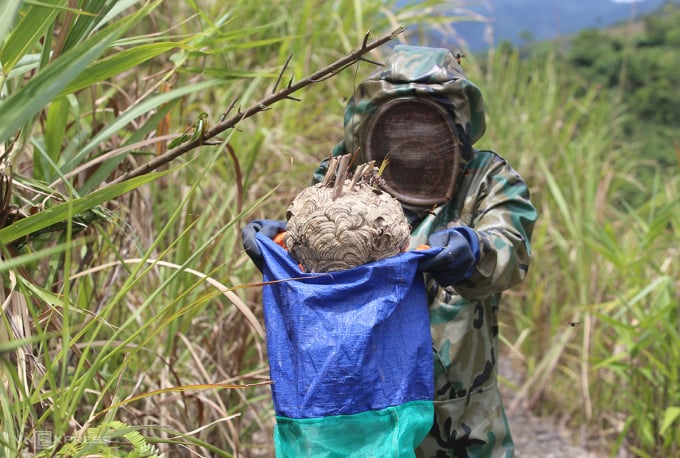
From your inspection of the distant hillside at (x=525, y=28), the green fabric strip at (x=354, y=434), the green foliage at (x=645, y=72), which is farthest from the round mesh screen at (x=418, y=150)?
the green foliage at (x=645, y=72)

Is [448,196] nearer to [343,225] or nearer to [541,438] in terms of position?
[343,225]

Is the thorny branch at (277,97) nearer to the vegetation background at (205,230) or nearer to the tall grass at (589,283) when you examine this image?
the vegetation background at (205,230)

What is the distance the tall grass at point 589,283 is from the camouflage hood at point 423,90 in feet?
5.56

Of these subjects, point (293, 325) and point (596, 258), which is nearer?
point (293, 325)

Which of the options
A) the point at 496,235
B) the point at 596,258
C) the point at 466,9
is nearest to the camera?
the point at 496,235

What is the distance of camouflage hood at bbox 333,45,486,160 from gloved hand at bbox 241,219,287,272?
40cm

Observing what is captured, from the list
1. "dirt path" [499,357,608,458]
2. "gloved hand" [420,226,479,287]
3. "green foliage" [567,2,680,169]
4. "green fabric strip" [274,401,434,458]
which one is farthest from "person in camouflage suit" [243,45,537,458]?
"green foliage" [567,2,680,169]

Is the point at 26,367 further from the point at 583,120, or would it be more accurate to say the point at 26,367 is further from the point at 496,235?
the point at 583,120

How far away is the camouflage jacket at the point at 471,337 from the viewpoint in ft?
7.91

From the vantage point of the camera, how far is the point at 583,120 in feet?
23.7

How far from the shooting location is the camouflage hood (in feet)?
7.93

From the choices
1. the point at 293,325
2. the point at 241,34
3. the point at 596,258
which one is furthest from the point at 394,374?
the point at 596,258

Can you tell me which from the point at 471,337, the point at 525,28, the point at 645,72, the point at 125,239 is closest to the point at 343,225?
the point at 471,337

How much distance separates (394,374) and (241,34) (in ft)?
3.79
